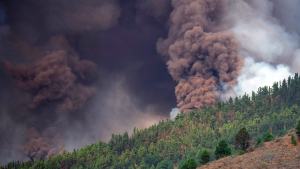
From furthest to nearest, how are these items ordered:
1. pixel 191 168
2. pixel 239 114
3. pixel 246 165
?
1. pixel 239 114
2. pixel 191 168
3. pixel 246 165

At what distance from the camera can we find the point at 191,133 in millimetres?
157000

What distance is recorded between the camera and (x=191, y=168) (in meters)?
59.6

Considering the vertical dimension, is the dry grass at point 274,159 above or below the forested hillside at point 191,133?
below

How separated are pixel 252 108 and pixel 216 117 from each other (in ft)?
83.6

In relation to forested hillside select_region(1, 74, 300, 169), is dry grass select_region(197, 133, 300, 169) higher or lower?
lower

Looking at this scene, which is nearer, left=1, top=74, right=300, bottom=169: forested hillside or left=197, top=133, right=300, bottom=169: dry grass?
left=197, top=133, right=300, bottom=169: dry grass

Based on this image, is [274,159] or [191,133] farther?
[191,133]

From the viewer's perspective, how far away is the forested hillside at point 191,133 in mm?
139125

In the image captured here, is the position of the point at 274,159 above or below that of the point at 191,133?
below

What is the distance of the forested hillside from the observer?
139125mm

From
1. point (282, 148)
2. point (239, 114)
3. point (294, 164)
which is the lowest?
point (294, 164)

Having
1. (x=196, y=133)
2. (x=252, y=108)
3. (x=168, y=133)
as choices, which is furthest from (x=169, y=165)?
(x=252, y=108)

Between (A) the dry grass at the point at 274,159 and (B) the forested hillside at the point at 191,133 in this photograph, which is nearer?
(A) the dry grass at the point at 274,159

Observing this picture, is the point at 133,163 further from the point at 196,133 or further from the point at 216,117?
the point at 216,117
